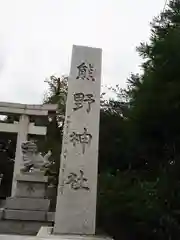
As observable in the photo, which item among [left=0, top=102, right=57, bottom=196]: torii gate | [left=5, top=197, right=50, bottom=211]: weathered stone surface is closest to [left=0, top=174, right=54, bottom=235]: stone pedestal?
[left=5, top=197, right=50, bottom=211]: weathered stone surface

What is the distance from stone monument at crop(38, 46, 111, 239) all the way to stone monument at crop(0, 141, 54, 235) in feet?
4.05

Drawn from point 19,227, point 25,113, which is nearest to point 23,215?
point 19,227

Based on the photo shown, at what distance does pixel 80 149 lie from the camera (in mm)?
5117

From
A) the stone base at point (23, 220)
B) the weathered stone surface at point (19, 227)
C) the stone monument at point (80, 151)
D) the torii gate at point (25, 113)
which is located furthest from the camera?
the torii gate at point (25, 113)

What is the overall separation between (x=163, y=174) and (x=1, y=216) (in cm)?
277

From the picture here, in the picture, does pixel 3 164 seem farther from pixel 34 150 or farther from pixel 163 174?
pixel 163 174

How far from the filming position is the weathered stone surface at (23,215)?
618 centimetres

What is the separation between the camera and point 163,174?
5.99m

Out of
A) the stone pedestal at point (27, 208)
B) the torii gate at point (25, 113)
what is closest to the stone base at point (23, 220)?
the stone pedestal at point (27, 208)

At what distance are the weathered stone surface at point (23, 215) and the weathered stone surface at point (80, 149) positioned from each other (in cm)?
157

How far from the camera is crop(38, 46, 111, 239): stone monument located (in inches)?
189

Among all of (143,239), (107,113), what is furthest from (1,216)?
(107,113)

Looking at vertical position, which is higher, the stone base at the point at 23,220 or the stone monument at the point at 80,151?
the stone monument at the point at 80,151

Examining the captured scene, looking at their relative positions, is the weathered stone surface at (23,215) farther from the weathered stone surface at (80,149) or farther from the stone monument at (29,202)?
the weathered stone surface at (80,149)
